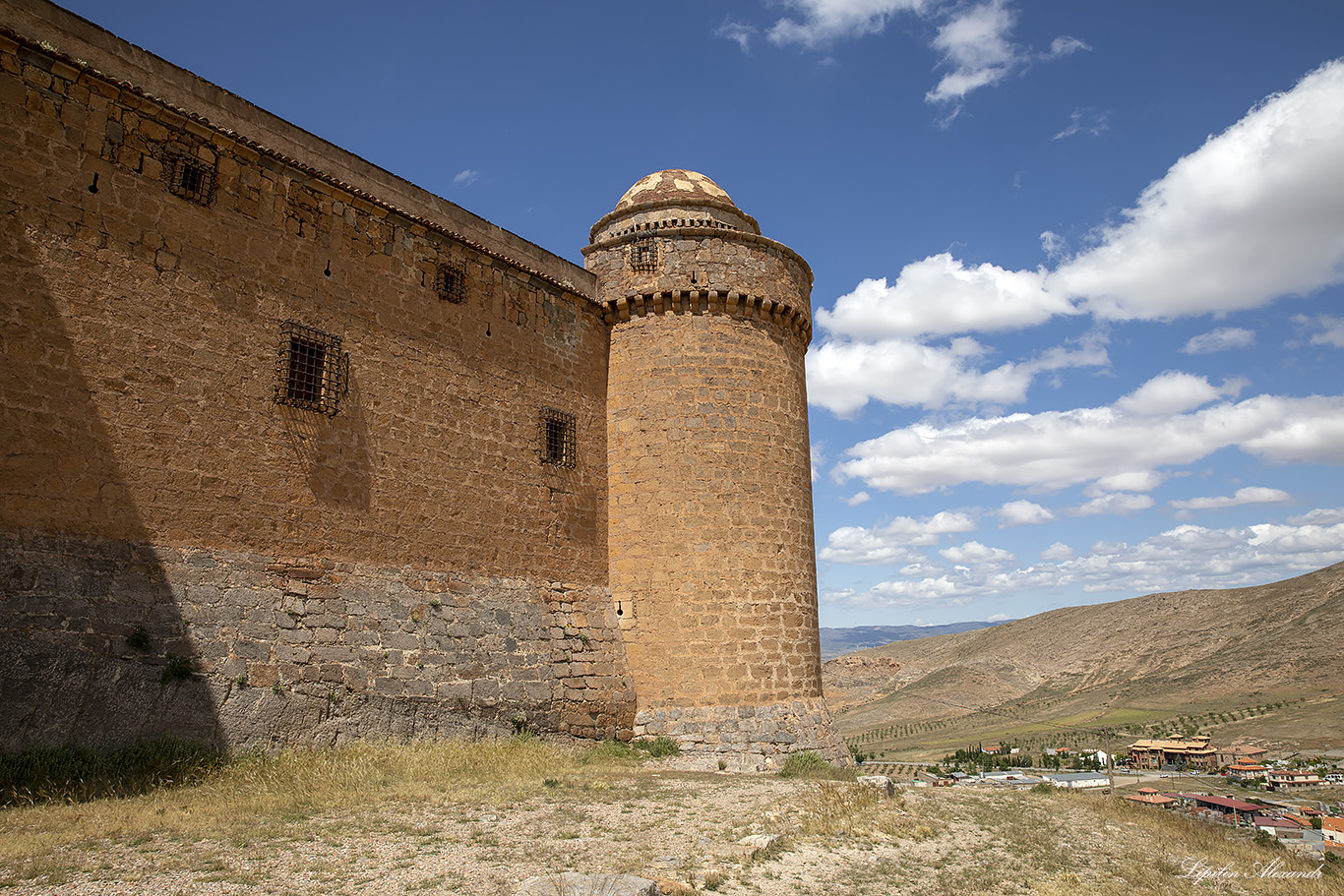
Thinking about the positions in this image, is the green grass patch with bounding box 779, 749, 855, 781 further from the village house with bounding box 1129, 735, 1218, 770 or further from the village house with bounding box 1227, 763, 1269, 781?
the village house with bounding box 1129, 735, 1218, 770

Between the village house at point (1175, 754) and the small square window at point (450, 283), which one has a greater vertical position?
the small square window at point (450, 283)

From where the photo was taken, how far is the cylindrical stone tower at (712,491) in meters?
13.0

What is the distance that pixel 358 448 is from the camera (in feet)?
35.0

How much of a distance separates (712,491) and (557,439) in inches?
106

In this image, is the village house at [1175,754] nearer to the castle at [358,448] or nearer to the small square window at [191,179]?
the castle at [358,448]

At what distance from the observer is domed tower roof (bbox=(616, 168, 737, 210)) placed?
16297mm

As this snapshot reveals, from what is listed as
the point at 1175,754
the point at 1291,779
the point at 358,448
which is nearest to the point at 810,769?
the point at 358,448

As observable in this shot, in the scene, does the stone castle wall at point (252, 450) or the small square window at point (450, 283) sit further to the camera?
the small square window at point (450, 283)

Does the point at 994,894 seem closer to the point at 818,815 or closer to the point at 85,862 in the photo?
the point at 818,815

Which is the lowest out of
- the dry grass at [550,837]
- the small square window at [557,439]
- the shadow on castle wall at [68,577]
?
the dry grass at [550,837]

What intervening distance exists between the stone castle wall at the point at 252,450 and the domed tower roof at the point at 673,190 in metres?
4.12

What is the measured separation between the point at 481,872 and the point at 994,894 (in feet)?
12.4

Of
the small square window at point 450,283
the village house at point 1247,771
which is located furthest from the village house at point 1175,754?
the small square window at point 450,283

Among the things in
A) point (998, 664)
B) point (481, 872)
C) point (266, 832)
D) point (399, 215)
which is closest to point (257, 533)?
point (266, 832)
